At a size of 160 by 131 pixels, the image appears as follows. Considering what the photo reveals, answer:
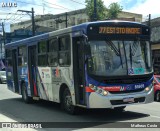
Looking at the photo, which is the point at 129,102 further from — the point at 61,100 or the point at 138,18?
the point at 138,18

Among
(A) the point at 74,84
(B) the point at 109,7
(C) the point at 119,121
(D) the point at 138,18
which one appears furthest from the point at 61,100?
(D) the point at 138,18

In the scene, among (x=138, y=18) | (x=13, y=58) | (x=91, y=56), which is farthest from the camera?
(x=138, y=18)

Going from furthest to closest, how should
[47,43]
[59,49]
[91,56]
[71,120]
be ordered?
1. [47,43]
2. [59,49]
3. [71,120]
4. [91,56]

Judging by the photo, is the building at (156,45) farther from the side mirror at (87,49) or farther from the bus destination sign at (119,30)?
the side mirror at (87,49)

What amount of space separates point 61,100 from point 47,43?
2331mm

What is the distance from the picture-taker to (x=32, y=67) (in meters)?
16.5

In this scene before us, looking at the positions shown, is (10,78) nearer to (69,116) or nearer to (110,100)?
(69,116)

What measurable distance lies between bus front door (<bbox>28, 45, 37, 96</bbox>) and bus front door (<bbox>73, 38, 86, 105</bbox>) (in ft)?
14.3

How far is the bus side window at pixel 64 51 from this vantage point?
1251 centimetres

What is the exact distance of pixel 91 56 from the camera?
36.5 ft

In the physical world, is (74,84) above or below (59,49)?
below

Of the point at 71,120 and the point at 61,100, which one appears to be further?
the point at 61,100

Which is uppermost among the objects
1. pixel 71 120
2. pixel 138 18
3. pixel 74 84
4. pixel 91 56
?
pixel 138 18

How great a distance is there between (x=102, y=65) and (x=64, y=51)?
2.07 metres
